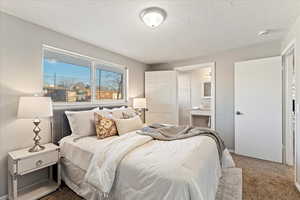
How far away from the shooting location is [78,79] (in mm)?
3051

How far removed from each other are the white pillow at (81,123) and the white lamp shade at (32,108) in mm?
498

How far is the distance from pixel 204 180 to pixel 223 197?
0.93 meters

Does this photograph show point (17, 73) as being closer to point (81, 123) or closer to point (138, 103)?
point (81, 123)

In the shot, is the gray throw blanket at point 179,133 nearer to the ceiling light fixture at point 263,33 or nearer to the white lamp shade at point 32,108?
the white lamp shade at point 32,108

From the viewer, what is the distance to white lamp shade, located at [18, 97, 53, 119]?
1.95m

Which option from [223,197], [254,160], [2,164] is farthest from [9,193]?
[254,160]

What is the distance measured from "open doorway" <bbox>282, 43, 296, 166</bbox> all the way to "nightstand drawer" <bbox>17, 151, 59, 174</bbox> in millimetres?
3993

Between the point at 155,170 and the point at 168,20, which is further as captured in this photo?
the point at 168,20

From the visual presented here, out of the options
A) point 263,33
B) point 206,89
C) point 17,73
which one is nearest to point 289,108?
point 263,33

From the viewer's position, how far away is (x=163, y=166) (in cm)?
138

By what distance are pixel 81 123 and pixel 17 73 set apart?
3.53ft

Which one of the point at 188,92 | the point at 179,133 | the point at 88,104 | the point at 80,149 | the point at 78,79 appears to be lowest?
the point at 80,149

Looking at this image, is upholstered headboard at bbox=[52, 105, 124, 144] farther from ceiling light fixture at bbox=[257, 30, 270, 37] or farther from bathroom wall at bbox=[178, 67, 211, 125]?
bathroom wall at bbox=[178, 67, 211, 125]

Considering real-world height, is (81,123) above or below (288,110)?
below
